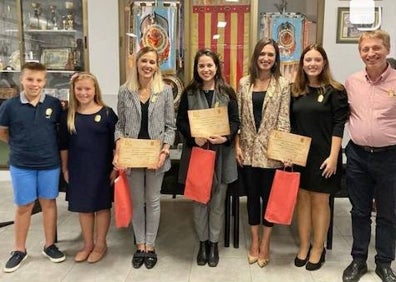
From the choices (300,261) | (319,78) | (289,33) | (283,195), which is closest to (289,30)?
(289,33)

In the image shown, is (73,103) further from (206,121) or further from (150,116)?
(206,121)

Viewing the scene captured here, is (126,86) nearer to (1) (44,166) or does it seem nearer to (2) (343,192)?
(1) (44,166)

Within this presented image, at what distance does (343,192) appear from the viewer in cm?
291

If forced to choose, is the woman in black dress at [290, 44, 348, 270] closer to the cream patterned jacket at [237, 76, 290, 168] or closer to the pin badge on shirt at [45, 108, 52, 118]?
the cream patterned jacket at [237, 76, 290, 168]

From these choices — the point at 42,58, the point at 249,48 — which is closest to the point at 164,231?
the point at 249,48

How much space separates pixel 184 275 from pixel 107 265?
1.62ft

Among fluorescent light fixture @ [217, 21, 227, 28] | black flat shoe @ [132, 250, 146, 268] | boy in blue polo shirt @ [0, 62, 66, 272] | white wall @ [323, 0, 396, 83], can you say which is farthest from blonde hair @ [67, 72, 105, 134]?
white wall @ [323, 0, 396, 83]

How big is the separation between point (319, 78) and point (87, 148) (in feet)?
4.61

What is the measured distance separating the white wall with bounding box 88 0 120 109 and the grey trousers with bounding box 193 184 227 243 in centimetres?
249

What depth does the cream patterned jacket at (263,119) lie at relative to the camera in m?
2.34

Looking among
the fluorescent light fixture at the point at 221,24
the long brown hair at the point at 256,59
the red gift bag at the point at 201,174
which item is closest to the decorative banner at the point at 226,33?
the fluorescent light fixture at the point at 221,24

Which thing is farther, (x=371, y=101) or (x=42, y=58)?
(x=42, y=58)

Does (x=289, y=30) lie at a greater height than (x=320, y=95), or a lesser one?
greater

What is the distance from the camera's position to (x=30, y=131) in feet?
7.76
